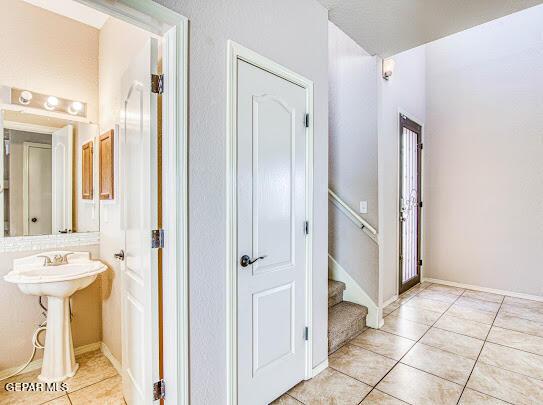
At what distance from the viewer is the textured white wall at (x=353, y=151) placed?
3031 millimetres

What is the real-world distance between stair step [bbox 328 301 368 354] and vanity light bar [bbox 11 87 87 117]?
293 cm

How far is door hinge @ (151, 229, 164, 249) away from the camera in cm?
142

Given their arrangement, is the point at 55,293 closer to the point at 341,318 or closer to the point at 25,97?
the point at 25,97

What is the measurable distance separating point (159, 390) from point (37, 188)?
6.41ft

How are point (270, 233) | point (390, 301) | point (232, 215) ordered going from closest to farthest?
point (232, 215) < point (270, 233) < point (390, 301)

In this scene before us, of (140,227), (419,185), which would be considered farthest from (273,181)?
(419,185)

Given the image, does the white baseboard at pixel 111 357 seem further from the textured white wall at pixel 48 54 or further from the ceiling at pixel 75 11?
the ceiling at pixel 75 11

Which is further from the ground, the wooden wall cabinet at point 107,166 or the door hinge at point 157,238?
the wooden wall cabinet at point 107,166

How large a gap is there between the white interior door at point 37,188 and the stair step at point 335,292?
2.58 meters

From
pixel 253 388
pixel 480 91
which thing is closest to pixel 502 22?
pixel 480 91

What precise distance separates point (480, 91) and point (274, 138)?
3.81 metres

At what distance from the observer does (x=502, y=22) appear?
395 centimetres

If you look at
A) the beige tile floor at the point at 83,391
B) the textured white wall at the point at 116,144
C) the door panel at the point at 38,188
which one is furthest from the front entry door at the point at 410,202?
the door panel at the point at 38,188

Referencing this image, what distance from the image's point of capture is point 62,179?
8.33 ft
